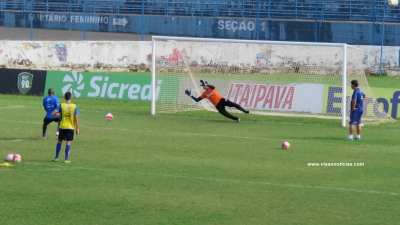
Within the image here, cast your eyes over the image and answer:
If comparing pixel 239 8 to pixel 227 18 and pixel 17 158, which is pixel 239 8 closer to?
pixel 227 18

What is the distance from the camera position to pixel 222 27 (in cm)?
4841

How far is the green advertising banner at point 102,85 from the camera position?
31719 mm

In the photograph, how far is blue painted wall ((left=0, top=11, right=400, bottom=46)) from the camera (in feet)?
145

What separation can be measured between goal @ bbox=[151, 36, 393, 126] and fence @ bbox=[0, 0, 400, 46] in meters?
11.3

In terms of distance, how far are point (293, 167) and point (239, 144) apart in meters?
3.89

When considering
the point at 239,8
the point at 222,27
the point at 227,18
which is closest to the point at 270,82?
the point at 222,27

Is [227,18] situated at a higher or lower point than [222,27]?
higher

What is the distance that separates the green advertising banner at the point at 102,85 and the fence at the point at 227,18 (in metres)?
12.5

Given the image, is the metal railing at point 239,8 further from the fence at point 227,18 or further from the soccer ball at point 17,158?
the soccer ball at point 17,158

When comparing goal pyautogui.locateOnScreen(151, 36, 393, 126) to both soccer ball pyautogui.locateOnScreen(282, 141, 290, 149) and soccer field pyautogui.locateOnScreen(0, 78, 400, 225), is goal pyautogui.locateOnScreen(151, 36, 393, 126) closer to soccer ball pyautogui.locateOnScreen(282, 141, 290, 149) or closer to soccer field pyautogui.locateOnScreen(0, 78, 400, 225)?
soccer field pyautogui.locateOnScreen(0, 78, 400, 225)

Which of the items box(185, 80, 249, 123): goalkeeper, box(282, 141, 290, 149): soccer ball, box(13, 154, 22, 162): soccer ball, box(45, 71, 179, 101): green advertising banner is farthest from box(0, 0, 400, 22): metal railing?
box(13, 154, 22, 162): soccer ball

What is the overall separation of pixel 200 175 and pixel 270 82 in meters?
13.7

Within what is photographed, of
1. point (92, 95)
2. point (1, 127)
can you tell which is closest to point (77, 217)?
point (1, 127)

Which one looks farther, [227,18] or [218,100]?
[227,18]
